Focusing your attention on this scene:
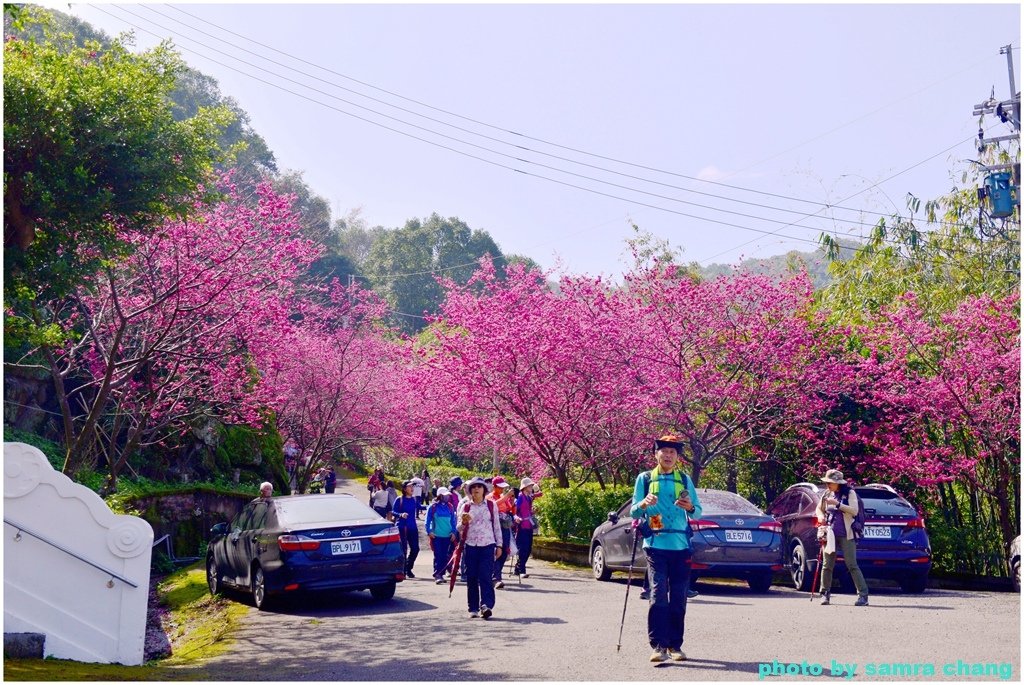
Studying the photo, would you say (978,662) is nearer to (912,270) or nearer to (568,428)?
(568,428)

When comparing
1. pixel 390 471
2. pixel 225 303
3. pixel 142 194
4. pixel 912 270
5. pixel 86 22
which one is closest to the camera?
pixel 142 194

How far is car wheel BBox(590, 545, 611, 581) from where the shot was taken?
1766 centimetres

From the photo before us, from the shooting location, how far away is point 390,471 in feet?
191

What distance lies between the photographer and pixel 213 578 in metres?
16.2

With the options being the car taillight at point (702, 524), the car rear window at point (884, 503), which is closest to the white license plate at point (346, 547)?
the car taillight at point (702, 524)

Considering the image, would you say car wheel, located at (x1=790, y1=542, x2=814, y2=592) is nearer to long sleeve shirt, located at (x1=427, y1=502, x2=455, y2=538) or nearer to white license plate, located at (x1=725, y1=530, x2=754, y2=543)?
white license plate, located at (x1=725, y1=530, x2=754, y2=543)

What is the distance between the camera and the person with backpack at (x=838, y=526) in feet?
45.1

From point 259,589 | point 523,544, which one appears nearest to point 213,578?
point 259,589

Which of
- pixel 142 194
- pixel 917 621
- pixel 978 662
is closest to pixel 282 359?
pixel 142 194

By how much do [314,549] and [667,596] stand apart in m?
5.96

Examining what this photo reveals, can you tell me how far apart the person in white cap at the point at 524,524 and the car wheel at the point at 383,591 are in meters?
3.49

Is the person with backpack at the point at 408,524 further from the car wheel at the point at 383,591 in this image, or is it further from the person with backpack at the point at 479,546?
the person with backpack at the point at 479,546

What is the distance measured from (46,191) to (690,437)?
1544 cm

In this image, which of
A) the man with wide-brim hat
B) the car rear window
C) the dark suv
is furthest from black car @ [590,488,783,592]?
the man with wide-brim hat
